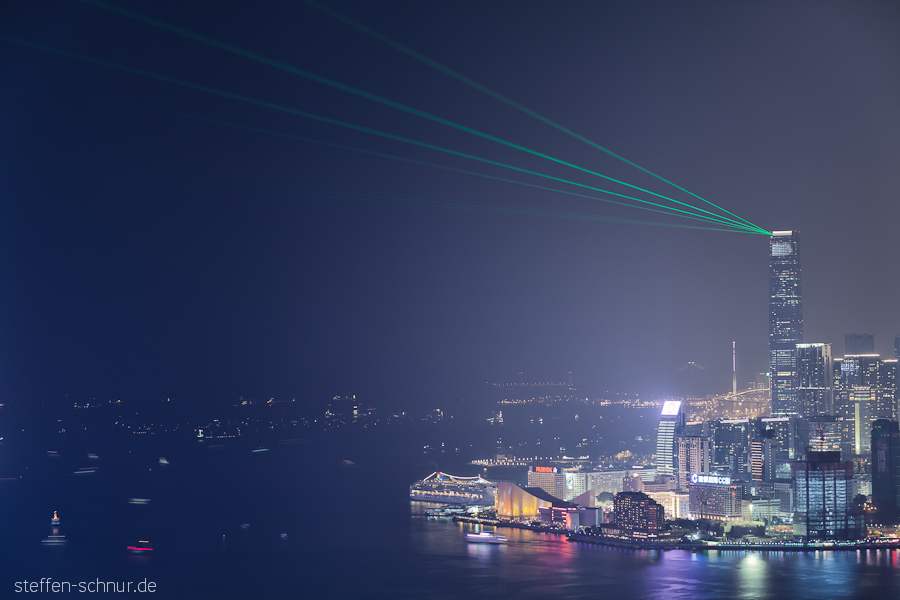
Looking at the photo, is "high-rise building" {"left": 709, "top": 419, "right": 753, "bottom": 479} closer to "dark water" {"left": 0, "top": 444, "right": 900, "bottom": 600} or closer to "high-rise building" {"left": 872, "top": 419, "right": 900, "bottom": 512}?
"high-rise building" {"left": 872, "top": 419, "right": 900, "bottom": 512}

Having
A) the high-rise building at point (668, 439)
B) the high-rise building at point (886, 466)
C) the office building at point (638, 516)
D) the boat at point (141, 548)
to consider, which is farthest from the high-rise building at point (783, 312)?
the boat at point (141, 548)

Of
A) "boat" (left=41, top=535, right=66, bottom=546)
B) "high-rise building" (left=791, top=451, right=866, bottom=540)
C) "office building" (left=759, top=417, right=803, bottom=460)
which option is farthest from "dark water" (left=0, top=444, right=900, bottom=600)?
"office building" (left=759, top=417, right=803, bottom=460)

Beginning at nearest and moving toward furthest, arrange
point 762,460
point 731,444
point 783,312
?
point 762,460
point 731,444
point 783,312

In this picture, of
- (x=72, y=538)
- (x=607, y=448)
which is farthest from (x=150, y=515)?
(x=607, y=448)

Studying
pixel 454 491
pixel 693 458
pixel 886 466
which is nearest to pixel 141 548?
pixel 454 491

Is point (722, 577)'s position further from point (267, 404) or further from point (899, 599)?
point (267, 404)

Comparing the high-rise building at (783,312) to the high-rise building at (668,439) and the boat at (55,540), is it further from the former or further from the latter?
the boat at (55,540)

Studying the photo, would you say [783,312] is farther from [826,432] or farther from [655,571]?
[655,571]
